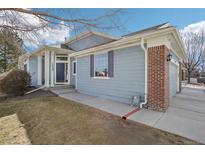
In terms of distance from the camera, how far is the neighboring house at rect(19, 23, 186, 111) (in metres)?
5.32

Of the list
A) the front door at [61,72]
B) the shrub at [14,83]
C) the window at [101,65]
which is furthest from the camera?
the front door at [61,72]

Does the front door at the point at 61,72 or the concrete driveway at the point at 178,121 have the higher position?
the front door at the point at 61,72

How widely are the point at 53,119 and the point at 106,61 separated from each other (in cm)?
436

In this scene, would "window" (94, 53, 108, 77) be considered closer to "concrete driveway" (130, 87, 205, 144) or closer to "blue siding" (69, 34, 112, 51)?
"blue siding" (69, 34, 112, 51)

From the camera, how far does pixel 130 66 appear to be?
638 centimetres

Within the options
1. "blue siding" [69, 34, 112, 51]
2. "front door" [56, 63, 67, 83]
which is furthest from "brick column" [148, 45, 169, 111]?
"front door" [56, 63, 67, 83]

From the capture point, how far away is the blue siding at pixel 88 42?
963 cm

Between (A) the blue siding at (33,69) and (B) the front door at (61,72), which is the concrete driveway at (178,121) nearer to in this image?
(B) the front door at (61,72)

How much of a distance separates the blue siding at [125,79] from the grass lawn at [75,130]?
1.91 meters

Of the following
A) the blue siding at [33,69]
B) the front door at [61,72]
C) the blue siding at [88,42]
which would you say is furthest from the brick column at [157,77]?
the blue siding at [33,69]

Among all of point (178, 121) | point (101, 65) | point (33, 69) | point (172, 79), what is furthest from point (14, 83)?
point (172, 79)

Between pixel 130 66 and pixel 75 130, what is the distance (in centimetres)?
392

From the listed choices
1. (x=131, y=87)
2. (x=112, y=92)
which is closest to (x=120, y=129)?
(x=131, y=87)
